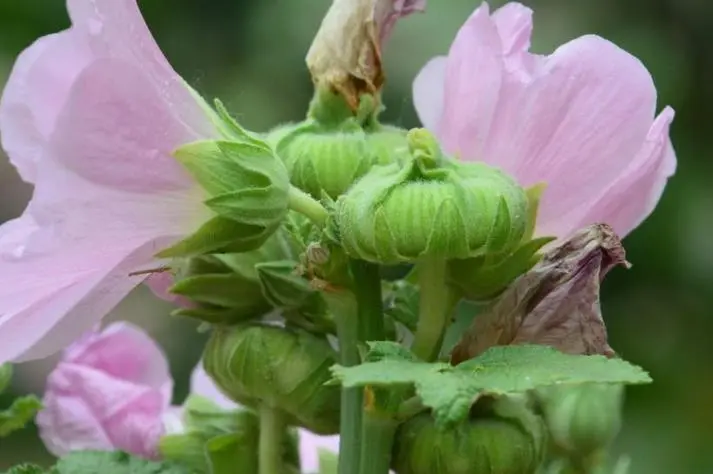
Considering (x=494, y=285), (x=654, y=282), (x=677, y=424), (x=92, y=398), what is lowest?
(x=677, y=424)

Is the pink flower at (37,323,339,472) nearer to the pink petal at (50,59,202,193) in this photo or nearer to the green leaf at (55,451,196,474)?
the green leaf at (55,451,196,474)

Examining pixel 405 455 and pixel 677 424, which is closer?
pixel 405 455

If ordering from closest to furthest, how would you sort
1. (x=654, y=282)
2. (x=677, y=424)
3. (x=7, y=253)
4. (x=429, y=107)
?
(x=7, y=253) < (x=429, y=107) < (x=677, y=424) < (x=654, y=282)

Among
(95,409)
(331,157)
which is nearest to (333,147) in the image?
(331,157)

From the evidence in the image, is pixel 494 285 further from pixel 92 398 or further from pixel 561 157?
pixel 92 398

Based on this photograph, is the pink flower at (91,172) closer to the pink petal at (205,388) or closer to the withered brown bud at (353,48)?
the withered brown bud at (353,48)

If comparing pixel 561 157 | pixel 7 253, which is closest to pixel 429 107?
pixel 561 157
